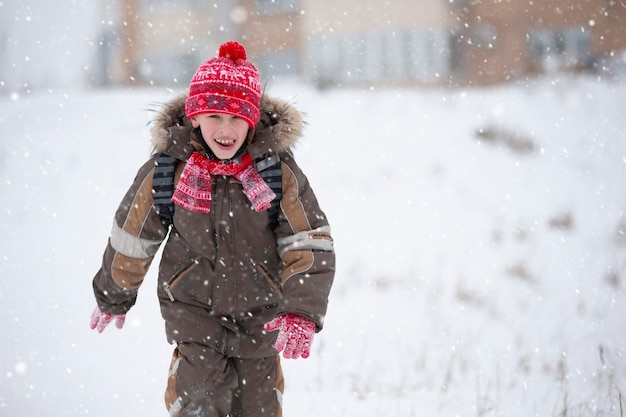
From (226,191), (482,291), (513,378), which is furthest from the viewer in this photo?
(482,291)

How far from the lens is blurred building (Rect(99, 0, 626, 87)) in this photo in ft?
48.2

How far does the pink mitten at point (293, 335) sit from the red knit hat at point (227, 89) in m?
0.86

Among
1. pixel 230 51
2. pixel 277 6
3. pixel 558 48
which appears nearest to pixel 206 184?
pixel 230 51

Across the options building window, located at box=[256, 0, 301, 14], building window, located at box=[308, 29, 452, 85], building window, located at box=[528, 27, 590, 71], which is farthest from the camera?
building window, located at box=[256, 0, 301, 14]

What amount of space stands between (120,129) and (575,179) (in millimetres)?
8183

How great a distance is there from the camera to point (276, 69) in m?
16.0

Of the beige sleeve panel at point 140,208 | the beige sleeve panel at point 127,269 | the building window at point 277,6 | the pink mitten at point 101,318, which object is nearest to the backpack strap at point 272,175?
the beige sleeve panel at point 140,208

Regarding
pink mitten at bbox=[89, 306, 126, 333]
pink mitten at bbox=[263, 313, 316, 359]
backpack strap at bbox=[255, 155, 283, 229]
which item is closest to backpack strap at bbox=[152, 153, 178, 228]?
backpack strap at bbox=[255, 155, 283, 229]

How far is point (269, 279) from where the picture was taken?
2.57 meters

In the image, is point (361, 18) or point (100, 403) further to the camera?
point (361, 18)

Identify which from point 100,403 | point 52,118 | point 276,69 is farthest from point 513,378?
point 276,69

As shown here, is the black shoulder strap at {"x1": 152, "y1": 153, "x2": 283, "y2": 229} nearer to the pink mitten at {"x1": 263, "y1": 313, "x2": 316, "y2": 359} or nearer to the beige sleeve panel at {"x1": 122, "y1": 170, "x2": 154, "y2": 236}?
the beige sleeve panel at {"x1": 122, "y1": 170, "x2": 154, "y2": 236}

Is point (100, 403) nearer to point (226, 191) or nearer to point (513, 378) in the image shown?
point (226, 191)

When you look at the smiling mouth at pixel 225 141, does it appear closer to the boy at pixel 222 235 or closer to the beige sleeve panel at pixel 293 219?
the boy at pixel 222 235
